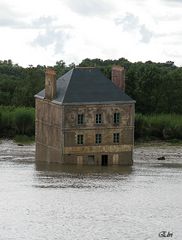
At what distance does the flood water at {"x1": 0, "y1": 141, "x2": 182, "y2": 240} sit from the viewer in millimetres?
49781

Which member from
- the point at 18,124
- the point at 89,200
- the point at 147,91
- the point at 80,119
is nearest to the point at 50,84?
the point at 80,119

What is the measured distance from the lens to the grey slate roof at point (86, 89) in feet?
246

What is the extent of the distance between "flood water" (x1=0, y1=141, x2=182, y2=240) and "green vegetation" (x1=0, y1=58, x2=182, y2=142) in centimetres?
1515

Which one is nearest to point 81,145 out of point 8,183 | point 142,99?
point 8,183

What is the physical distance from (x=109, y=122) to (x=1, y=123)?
22.8 m

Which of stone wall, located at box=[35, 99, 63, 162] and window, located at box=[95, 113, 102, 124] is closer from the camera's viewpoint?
stone wall, located at box=[35, 99, 63, 162]

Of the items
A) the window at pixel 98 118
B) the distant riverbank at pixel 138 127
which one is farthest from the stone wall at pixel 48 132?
the distant riverbank at pixel 138 127

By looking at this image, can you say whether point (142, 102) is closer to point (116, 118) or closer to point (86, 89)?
point (116, 118)

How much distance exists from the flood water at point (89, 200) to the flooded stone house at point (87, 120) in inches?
66.0

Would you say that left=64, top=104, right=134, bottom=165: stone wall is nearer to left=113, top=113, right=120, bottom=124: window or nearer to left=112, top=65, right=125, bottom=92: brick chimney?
left=113, top=113, right=120, bottom=124: window

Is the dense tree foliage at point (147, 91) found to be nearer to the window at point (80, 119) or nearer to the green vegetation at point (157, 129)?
the green vegetation at point (157, 129)

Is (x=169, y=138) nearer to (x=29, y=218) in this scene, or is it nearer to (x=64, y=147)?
(x=64, y=147)

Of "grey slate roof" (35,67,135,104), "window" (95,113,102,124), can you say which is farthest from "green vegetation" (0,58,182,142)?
"window" (95,113,102,124)

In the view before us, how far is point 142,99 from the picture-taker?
337 ft
